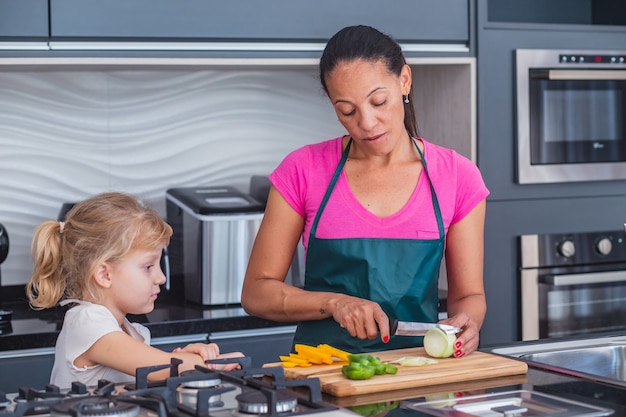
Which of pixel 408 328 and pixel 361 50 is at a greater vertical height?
pixel 361 50

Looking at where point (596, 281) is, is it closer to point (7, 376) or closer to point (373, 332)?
point (373, 332)

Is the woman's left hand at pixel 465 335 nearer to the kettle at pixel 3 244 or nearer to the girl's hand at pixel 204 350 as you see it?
the girl's hand at pixel 204 350

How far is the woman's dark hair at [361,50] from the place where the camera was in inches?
78.4

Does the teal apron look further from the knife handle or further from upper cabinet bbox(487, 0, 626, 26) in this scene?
upper cabinet bbox(487, 0, 626, 26)

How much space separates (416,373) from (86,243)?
2.33 feet

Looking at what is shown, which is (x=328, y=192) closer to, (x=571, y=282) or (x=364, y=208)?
(x=364, y=208)

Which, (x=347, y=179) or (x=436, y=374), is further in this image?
(x=347, y=179)

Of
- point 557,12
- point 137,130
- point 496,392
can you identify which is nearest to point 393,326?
point 496,392

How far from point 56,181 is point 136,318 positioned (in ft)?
2.03

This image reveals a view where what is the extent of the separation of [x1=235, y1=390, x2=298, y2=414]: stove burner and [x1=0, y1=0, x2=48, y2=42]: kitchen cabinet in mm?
1592

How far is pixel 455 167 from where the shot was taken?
84.2 inches

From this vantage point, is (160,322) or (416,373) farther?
(160,322)

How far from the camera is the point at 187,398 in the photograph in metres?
1.42

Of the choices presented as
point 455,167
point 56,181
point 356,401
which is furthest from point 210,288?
point 356,401
